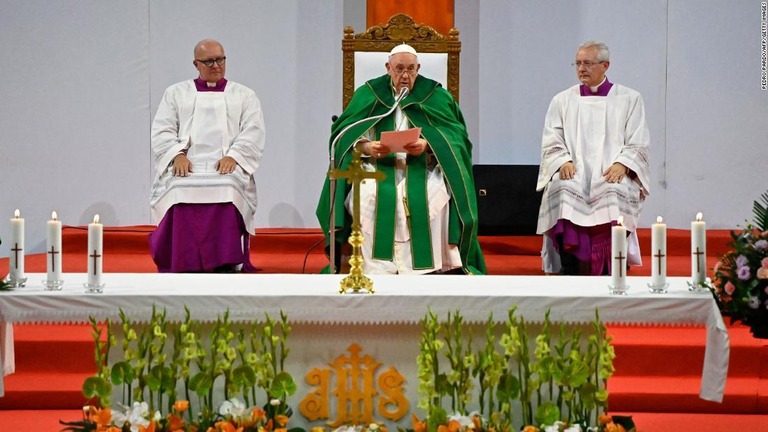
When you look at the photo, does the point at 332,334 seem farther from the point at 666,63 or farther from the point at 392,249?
the point at 666,63

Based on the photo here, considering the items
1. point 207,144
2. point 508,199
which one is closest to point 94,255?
point 207,144

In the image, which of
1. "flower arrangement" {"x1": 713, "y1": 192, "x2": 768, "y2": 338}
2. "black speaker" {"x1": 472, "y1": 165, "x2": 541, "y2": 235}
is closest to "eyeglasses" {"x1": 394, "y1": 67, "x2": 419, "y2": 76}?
"black speaker" {"x1": 472, "y1": 165, "x2": 541, "y2": 235}

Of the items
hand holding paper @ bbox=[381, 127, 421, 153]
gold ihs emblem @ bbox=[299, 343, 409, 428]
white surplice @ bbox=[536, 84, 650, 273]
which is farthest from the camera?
white surplice @ bbox=[536, 84, 650, 273]

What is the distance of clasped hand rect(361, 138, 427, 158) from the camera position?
599cm

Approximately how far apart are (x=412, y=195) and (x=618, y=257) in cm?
251

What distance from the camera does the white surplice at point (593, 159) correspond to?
654 cm

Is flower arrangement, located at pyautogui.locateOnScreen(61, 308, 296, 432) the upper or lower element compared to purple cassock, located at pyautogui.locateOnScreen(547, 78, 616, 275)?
lower

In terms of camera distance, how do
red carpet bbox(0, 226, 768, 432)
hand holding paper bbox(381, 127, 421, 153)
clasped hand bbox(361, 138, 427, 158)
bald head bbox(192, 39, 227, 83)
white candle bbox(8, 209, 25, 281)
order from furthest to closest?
1. bald head bbox(192, 39, 227, 83)
2. clasped hand bbox(361, 138, 427, 158)
3. hand holding paper bbox(381, 127, 421, 153)
4. red carpet bbox(0, 226, 768, 432)
5. white candle bbox(8, 209, 25, 281)

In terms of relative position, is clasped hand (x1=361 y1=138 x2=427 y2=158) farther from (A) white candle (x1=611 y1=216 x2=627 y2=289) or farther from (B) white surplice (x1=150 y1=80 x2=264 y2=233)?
(A) white candle (x1=611 y1=216 x2=627 y2=289)

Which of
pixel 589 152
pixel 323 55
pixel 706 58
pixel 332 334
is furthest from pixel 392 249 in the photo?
pixel 706 58

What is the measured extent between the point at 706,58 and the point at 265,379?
22.2 ft

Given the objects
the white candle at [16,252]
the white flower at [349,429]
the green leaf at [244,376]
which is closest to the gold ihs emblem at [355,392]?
the white flower at [349,429]

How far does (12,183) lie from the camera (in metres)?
9.05

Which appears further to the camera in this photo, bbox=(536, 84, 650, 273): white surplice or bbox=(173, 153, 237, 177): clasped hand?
bbox=(173, 153, 237, 177): clasped hand
